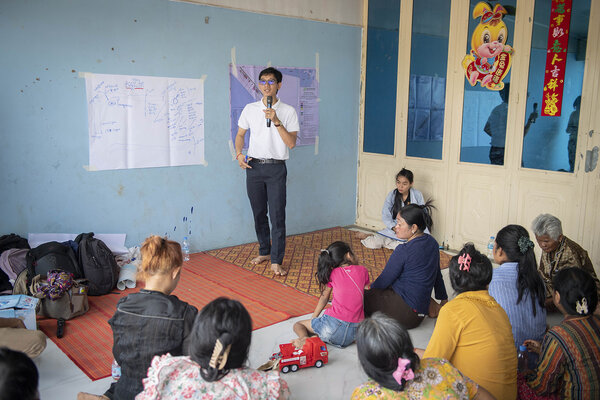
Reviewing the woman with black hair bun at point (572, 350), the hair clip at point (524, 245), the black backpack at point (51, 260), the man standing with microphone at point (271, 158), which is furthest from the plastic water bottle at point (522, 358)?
the black backpack at point (51, 260)

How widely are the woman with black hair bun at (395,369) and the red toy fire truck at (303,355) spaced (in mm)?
1164

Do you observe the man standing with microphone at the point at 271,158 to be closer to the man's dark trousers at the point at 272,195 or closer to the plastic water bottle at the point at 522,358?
the man's dark trousers at the point at 272,195

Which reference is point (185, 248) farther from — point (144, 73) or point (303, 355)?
point (303, 355)

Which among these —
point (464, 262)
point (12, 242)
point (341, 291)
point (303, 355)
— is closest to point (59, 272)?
point (12, 242)

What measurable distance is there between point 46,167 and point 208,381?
3.23 meters

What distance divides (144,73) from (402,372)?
12.5 feet

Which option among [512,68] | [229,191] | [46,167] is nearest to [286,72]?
[229,191]

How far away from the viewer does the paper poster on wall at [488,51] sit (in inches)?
186

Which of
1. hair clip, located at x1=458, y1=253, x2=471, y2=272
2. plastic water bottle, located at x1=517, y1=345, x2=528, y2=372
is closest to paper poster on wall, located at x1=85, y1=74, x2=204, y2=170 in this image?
hair clip, located at x1=458, y1=253, x2=471, y2=272

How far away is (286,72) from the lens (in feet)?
18.0

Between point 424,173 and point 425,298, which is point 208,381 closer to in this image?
point 425,298

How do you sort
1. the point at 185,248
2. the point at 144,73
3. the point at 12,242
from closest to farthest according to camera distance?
the point at 12,242 < the point at 144,73 < the point at 185,248

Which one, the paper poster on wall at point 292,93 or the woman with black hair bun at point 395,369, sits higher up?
the paper poster on wall at point 292,93

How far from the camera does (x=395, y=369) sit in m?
1.58
